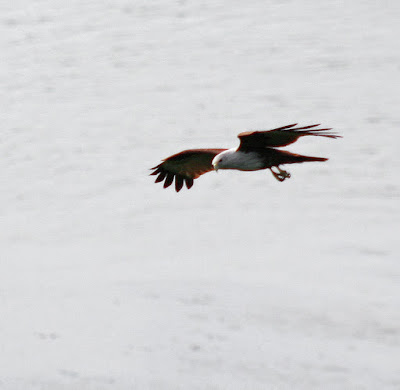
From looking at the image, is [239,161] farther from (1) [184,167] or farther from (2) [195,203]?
(2) [195,203]

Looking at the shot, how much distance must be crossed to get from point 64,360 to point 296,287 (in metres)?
4.91

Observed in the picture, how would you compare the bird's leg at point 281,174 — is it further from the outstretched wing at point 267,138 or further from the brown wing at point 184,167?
the brown wing at point 184,167

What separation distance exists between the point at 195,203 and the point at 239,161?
15.4 metres

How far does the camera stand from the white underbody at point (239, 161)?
7.57m

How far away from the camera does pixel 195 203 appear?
23.0 meters

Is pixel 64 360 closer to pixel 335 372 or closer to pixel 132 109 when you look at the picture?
pixel 335 372

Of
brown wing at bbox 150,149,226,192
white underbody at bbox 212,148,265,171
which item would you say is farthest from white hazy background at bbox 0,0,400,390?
white underbody at bbox 212,148,265,171

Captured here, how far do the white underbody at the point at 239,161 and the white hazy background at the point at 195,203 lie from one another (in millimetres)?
8584

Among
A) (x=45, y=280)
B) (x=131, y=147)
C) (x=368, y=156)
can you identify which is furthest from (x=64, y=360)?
(x=368, y=156)

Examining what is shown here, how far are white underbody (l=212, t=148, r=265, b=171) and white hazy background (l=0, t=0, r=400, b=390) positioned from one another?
8584mm

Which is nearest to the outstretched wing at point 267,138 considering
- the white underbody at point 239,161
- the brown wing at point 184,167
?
the white underbody at point 239,161

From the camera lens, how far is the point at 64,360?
16703 millimetres

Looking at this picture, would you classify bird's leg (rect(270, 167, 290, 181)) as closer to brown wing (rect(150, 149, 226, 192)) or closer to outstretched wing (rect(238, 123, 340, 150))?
outstretched wing (rect(238, 123, 340, 150))

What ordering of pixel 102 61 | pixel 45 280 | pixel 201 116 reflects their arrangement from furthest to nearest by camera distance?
pixel 102 61
pixel 201 116
pixel 45 280
